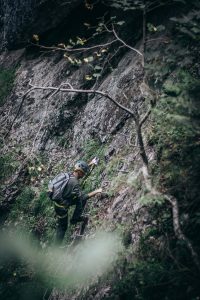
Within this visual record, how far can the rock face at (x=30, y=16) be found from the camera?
36.6 feet

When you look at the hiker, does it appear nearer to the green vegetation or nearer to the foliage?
the foliage

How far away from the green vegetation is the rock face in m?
1.04

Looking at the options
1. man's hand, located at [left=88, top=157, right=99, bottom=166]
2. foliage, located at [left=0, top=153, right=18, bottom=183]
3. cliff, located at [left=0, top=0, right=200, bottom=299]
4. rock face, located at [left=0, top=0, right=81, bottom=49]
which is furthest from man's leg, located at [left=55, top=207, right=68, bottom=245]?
rock face, located at [left=0, top=0, right=81, bottom=49]

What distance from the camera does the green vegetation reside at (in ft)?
41.5

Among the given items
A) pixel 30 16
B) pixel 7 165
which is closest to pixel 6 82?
pixel 30 16

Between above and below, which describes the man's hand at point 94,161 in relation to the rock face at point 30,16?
below

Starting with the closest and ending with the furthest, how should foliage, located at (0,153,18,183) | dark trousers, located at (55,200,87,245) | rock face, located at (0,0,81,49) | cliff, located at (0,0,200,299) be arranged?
cliff, located at (0,0,200,299), dark trousers, located at (55,200,87,245), foliage, located at (0,153,18,183), rock face, located at (0,0,81,49)

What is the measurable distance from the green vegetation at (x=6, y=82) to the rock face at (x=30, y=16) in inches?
40.8

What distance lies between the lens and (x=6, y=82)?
42.3 ft

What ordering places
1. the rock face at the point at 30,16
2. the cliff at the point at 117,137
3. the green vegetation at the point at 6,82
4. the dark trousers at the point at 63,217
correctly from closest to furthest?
the cliff at the point at 117,137, the dark trousers at the point at 63,217, the rock face at the point at 30,16, the green vegetation at the point at 6,82

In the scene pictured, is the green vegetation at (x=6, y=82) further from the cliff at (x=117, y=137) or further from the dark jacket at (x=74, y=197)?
the dark jacket at (x=74, y=197)

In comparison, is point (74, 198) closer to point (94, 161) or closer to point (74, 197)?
point (74, 197)

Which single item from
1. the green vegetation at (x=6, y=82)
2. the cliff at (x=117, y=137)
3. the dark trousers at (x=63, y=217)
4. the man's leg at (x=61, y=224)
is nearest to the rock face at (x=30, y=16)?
the cliff at (x=117, y=137)

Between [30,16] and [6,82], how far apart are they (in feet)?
8.31
